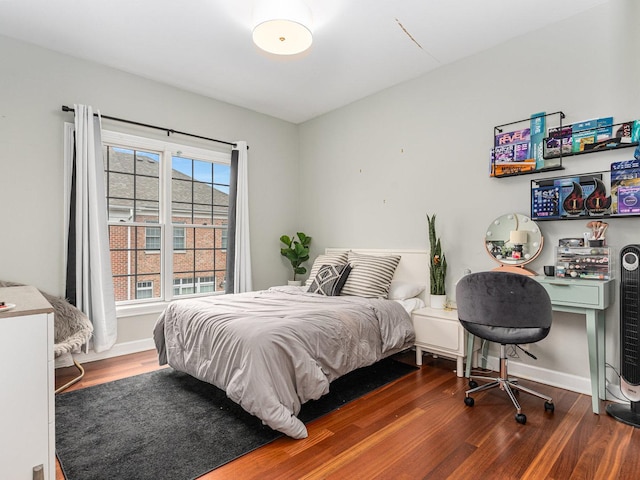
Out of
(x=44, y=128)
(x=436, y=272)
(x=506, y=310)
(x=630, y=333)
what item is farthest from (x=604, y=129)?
(x=44, y=128)

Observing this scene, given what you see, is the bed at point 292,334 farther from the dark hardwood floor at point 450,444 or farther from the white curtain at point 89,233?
the white curtain at point 89,233

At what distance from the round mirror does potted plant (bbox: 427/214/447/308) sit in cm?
42

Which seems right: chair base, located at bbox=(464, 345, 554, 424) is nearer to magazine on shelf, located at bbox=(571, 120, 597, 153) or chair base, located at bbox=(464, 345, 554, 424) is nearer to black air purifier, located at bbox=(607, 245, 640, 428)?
black air purifier, located at bbox=(607, 245, 640, 428)

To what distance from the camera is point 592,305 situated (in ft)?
7.38

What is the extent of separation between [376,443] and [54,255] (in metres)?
3.09

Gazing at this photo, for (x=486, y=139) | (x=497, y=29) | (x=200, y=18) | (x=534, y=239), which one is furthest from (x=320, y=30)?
(x=534, y=239)

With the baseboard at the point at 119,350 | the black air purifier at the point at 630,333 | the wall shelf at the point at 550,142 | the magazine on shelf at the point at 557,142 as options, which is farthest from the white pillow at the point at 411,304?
the baseboard at the point at 119,350

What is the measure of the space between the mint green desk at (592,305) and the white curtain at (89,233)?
3628 mm

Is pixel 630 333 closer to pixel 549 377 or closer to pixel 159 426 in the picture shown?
pixel 549 377

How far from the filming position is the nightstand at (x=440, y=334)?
281 centimetres

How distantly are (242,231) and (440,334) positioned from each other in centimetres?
250

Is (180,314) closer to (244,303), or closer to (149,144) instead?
(244,303)

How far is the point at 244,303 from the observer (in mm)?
2922

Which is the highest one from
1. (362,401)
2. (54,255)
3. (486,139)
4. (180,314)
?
(486,139)
